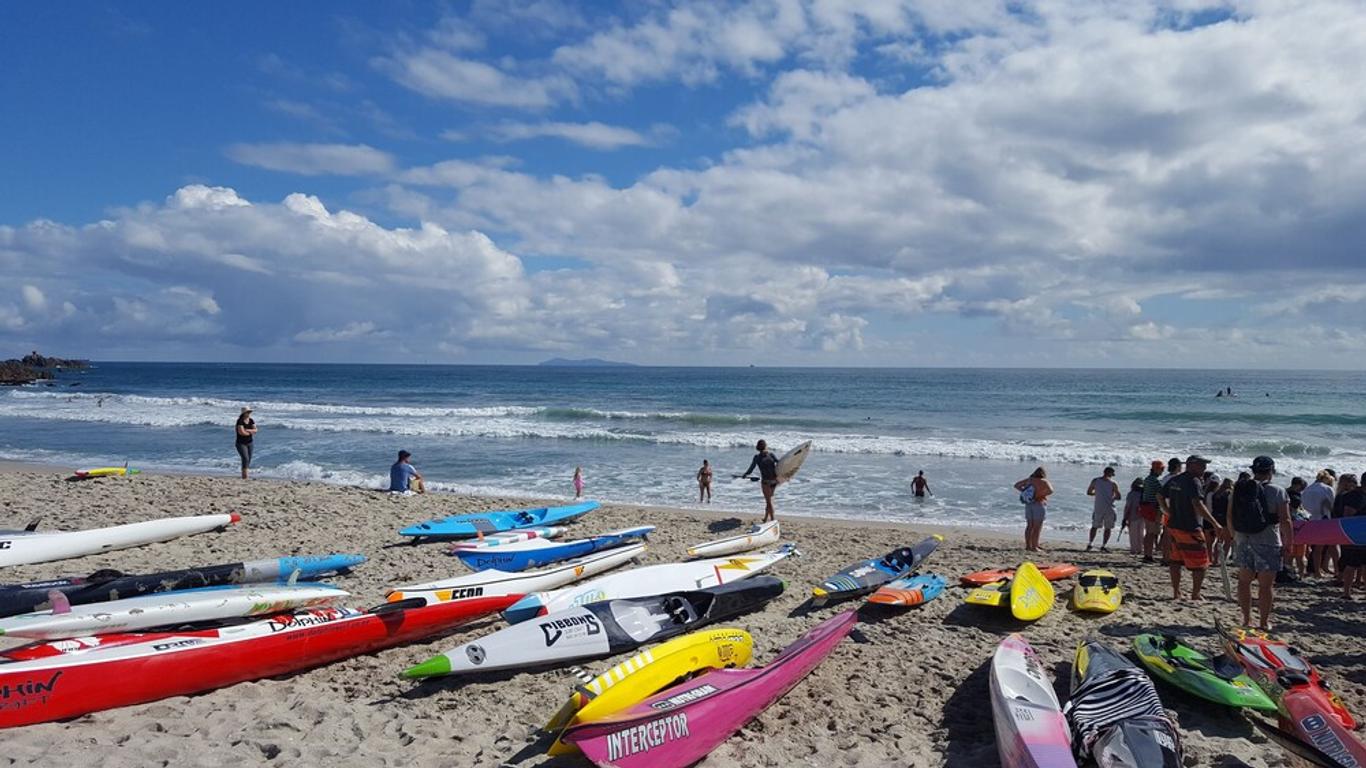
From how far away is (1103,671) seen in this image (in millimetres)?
5297

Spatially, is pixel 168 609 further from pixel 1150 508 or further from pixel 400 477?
pixel 1150 508

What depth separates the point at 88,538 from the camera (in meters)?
9.39

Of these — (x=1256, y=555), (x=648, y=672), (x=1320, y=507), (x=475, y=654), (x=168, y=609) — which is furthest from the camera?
(x=1320, y=507)

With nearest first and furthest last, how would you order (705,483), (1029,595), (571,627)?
(571,627) < (1029,595) < (705,483)

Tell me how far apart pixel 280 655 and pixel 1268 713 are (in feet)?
22.5

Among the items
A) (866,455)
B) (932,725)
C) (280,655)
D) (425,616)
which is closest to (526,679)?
(425,616)

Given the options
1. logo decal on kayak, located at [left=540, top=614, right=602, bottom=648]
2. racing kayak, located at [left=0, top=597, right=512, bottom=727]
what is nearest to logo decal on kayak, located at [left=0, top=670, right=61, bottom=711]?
racing kayak, located at [left=0, top=597, right=512, bottom=727]

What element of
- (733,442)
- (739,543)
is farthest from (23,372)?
(739,543)

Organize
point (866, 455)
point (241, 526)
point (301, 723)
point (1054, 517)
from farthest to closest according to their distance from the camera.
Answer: point (866, 455) → point (1054, 517) → point (241, 526) → point (301, 723)

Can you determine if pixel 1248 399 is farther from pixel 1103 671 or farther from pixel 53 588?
pixel 53 588

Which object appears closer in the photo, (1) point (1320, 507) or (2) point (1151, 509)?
(1) point (1320, 507)

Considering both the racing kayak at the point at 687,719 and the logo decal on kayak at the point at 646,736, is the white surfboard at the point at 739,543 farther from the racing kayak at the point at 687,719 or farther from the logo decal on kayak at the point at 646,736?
the logo decal on kayak at the point at 646,736

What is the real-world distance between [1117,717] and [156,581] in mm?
8094

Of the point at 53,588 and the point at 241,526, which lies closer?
the point at 53,588
